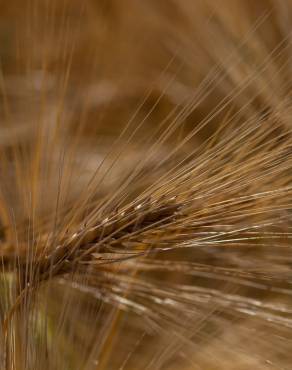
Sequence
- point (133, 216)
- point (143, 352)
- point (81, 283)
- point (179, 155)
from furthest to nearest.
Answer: point (179, 155), point (143, 352), point (81, 283), point (133, 216)

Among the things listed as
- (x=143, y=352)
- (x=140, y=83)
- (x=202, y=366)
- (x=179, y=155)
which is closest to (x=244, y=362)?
(x=202, y=366)

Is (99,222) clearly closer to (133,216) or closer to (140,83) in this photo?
(133,216)

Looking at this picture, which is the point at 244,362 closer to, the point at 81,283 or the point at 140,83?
the point at 81,283

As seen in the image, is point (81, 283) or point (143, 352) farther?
point (143, 352)

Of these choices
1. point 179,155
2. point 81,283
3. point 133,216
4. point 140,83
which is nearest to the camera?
point 133,216

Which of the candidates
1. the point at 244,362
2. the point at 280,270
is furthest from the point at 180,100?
the point at 244,362

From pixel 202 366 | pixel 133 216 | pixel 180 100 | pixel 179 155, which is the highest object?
pixel 180 100

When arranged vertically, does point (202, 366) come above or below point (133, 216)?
below
